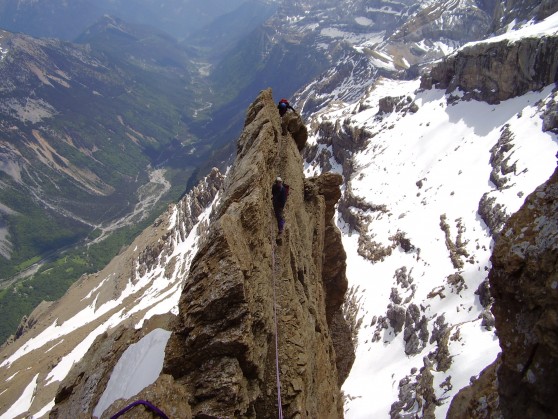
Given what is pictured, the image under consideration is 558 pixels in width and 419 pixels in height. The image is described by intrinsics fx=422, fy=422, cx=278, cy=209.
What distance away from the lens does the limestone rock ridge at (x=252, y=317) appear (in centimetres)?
1367

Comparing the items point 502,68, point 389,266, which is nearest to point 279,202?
point 389,266

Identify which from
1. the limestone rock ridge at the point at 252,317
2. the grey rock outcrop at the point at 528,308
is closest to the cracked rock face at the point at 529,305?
the grey rock outcrop at the point at 528,308

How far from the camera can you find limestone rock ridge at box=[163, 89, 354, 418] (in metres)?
13.7

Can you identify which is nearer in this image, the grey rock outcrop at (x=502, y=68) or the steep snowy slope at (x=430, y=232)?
the steep snowy slope at (x=430, y=232)

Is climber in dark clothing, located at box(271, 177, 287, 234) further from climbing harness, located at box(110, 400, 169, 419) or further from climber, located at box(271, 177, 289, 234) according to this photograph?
climbing harness, located at box(110, 400, 169, 419)

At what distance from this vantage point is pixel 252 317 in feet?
48.8

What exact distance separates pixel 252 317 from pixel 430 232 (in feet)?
185

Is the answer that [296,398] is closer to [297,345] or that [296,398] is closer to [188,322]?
[297,345]

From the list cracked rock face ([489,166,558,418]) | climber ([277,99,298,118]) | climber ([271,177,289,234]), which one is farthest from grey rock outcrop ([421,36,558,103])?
cracked rock face ([489,166,558,418])

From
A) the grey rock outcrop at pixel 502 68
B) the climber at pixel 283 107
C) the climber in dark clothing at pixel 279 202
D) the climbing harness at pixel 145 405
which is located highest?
the climber at pixel 283 107

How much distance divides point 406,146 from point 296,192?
7811 centimetres

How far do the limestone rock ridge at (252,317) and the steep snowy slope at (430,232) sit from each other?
20.4m

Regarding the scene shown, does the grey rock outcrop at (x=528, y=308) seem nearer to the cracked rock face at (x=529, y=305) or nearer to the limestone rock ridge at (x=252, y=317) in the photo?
the cracked rock face at (x=529, y=305)

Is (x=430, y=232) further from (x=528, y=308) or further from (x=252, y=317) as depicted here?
(x=528, y=308)
